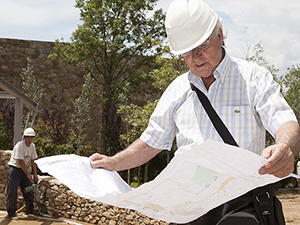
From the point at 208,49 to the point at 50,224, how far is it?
20.5 ft

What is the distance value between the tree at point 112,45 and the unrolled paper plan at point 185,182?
31.3 ft

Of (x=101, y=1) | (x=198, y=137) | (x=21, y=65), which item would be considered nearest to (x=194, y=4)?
(x=198, y=137)

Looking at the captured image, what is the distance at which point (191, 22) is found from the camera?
1.47 metres

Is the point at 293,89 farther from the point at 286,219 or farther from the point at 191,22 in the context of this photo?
the point at 191,22

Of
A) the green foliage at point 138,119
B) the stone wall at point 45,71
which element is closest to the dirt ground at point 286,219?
the green foliage at point 138,119

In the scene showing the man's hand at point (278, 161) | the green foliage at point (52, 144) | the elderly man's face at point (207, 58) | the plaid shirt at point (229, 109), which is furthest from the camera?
the green foliage at point (52, 144)

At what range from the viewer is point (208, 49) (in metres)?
1.52

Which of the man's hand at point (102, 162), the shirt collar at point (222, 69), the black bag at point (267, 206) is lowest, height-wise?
the black bag at point (267, 206)

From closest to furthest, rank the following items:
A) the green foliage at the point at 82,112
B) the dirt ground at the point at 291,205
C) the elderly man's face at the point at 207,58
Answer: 1. the elderly man's face at the point at 207,58
2. the dirt ground at the point at 291,205
3. the green foliage at the point at 82,112

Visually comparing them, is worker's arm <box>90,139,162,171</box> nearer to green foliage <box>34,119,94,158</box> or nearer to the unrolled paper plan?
the unrolled paper plan

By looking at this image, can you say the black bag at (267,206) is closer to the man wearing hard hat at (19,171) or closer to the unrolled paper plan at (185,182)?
the unrolled paper plan at (185,182)

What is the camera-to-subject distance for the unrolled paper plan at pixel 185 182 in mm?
1091

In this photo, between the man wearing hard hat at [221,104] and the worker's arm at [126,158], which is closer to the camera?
the man wearing hard hat at [221,104]

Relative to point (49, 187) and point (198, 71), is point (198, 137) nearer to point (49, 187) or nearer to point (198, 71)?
point (198, 71)
